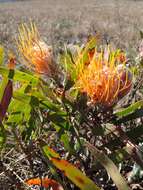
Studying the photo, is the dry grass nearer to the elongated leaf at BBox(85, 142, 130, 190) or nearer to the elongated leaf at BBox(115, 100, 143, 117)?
the elongated leaf at BBox(115, 100, 143, 117)

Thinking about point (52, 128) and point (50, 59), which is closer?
point (50, 59)

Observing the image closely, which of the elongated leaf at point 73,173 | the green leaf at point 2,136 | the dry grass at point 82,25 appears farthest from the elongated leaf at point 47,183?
the dry grass at point 82,25

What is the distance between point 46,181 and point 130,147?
0.71 feet

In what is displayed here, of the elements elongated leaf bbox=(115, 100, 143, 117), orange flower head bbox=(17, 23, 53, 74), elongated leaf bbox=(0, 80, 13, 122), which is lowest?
elongated leaf bbox=(115, 100, 143, 117)

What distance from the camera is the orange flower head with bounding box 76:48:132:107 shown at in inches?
42.9

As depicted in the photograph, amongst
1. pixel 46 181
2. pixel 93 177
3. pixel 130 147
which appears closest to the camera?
pixel 130 147

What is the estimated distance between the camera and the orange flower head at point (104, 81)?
3.58ft

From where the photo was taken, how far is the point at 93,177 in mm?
1295

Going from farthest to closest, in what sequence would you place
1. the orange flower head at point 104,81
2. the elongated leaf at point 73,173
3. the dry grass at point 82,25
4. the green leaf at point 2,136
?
the dry grass at point 82,25 < the green leaf at point 2,136 < the orange flower head at point 104,81 < the elongated leaf at point 73,173

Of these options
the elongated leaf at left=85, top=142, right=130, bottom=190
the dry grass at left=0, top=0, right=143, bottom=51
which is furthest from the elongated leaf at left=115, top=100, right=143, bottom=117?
the dry grass at left=0, top=0, right=143, bottom=51

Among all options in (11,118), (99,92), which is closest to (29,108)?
(11,118)

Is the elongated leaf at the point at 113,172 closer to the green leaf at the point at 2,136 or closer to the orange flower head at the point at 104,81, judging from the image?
the orange flower head at the point at 104,81

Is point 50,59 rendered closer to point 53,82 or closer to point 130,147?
point 53,82

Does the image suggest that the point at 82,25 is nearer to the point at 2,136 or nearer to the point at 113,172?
the point at 2,136
